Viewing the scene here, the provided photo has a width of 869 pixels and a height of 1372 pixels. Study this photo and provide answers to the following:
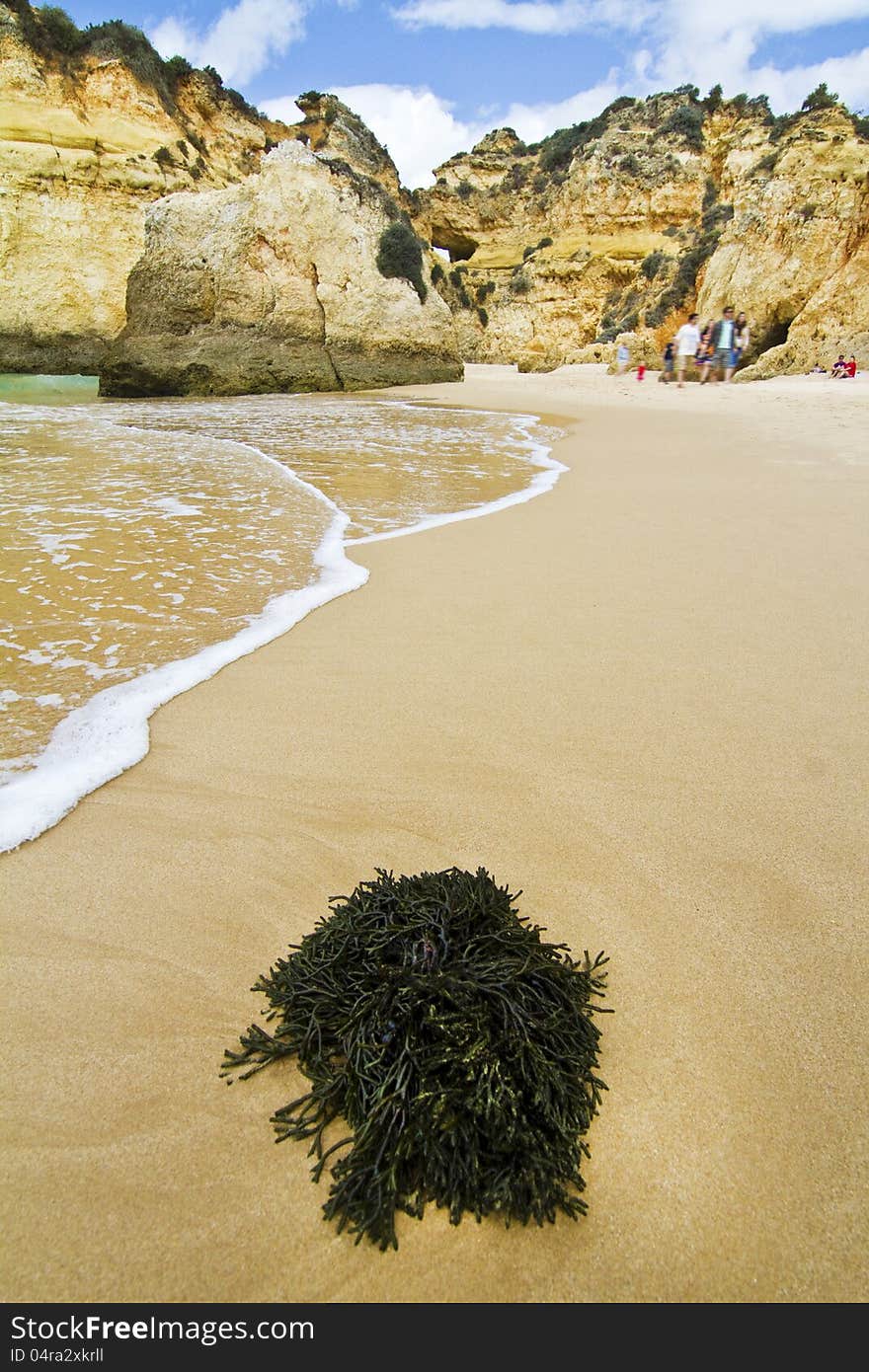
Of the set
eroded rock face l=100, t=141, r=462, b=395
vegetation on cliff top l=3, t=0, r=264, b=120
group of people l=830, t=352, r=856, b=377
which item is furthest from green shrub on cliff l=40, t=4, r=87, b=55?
group of people l=830, t=352, r=856, b=377

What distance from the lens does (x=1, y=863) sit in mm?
1878

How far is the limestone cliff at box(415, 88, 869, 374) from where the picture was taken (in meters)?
16.9

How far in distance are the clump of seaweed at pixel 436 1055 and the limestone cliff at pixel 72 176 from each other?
Answer: 89.4ft

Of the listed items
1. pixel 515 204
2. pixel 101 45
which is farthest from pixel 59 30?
pixel 515 204

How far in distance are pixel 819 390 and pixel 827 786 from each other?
1383 cm

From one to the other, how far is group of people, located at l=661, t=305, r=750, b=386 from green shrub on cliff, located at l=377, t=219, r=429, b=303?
284 inches

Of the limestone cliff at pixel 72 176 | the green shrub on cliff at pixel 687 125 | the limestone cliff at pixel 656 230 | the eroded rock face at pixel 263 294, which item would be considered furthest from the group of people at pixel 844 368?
the green shrub on cliff at pixel 687 125

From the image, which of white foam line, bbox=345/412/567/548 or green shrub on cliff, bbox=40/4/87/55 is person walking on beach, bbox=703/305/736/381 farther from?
green shrub on cliff, bbox=40/4/87/55

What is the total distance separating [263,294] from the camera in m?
18.2

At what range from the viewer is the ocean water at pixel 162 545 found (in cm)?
255

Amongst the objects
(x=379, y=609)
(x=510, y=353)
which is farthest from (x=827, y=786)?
(x=510, y=353)

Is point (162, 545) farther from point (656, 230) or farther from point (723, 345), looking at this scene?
point (656, 230)

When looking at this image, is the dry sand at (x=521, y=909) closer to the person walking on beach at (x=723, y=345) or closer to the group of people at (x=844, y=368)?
the group of people at (x=844, y=368)

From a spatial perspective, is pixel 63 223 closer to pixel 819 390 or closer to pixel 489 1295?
pixel 819 390
